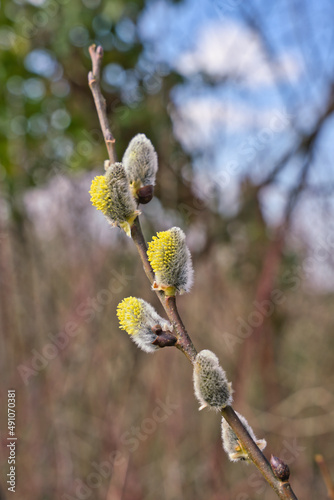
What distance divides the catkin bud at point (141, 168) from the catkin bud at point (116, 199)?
0.12 ft

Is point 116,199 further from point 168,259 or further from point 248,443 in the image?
point 248,443

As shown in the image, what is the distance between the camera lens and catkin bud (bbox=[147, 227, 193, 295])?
551mm

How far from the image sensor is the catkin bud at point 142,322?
544 mm

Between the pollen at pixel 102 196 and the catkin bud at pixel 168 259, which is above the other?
the pollen at pixel 102 196

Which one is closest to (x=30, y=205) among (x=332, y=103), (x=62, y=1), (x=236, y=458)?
(x=62, y=1)

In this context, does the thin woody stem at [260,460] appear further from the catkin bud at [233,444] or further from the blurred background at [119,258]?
the blurred background at [119,258]

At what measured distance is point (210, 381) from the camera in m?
0.50

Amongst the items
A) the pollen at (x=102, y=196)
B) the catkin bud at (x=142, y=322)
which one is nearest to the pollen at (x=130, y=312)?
the catkin bud at (x=142, y=322)

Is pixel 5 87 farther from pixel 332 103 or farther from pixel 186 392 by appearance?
pixel 186 392

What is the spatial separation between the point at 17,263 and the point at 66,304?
704 mm

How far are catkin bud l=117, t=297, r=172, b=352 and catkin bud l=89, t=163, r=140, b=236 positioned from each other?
Answer: 8 cm

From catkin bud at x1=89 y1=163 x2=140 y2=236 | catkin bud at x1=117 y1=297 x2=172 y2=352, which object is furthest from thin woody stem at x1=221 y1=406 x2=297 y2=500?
catkin bud at x1=89 y1=163 x2=140 y2=236

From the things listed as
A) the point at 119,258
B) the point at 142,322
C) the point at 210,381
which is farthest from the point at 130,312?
the point at 119,258

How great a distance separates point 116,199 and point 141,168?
2.6 inches
